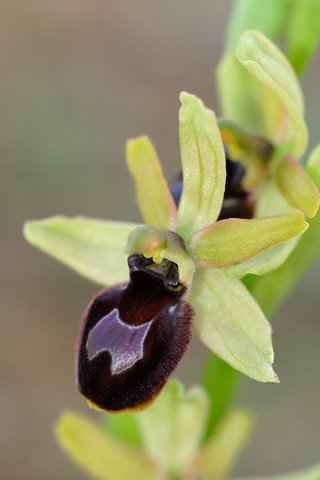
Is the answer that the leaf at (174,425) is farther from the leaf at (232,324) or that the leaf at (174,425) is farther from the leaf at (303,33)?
the leaf at (303,33)

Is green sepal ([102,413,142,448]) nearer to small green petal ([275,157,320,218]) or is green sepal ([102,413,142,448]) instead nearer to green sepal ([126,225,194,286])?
green sepal ([126,225,194,286])

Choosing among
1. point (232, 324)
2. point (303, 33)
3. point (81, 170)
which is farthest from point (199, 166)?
point (81, 170)

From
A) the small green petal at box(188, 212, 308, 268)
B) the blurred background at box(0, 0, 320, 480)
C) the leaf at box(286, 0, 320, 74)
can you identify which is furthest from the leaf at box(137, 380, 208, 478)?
the blurred background at box(0, 0, 320, 480)

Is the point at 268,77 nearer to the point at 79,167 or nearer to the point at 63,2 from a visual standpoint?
the point at 79,167

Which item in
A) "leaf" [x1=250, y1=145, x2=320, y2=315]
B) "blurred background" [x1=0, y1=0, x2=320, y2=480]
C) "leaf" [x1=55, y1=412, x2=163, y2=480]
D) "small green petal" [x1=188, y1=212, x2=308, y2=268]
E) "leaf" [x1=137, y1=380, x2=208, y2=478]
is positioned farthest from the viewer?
"blurred background" [x1=0, y1=0, x2=320, y2=480]

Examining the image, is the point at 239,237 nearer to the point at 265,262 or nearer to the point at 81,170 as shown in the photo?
the point at 265,262

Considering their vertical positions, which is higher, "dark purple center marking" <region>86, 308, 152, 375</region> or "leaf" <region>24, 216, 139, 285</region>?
"dark purple center marking" <region>86, 308, 152, 375</region>
